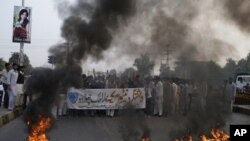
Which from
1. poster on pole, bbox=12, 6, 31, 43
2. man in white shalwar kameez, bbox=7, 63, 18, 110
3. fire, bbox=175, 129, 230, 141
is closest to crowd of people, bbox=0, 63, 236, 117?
man in white shalwar kameez, bbox=7, 63, 18, 110

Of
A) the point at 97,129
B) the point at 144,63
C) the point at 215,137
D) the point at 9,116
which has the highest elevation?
the point at 144,63

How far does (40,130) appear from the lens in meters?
9.75

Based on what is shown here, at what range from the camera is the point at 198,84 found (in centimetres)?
1226

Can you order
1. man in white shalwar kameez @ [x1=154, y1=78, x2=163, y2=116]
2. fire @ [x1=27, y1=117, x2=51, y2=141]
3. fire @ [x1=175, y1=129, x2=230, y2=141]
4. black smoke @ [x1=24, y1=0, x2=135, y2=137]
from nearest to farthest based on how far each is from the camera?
1. fire @ [x1=175, y1=129, x2=230, y2=141]
2. fire @ [x1=27, y1=117, x2=51, y2=141]
3. black smoke @ [x1=24, y1=0, x2=135, y2=137]
4. man in white shalwar kameez @ [x1=154, y1=78, x2=163, y2=116]

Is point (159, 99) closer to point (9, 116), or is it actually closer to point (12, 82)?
point (12, 82)

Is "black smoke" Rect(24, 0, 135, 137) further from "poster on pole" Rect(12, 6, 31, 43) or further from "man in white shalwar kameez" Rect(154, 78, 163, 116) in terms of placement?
"poster on pole" Rect(12, 6, 31, 43)

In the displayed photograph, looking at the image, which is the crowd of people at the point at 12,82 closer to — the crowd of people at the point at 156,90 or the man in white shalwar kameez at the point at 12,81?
the man in white shalwar kameez at the point at 12,81

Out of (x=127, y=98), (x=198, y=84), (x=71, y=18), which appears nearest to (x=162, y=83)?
(x=127, y=98)

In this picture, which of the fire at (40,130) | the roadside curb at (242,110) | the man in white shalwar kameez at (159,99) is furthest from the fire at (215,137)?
the roadside curb at (242,110)

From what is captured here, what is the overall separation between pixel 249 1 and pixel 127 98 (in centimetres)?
787

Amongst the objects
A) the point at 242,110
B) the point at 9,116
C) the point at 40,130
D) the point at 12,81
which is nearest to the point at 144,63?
the point at 40,130

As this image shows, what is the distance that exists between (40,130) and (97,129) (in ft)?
10.8

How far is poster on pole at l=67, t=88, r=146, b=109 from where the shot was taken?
1675cm

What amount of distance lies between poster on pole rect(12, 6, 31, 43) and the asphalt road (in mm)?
6743
